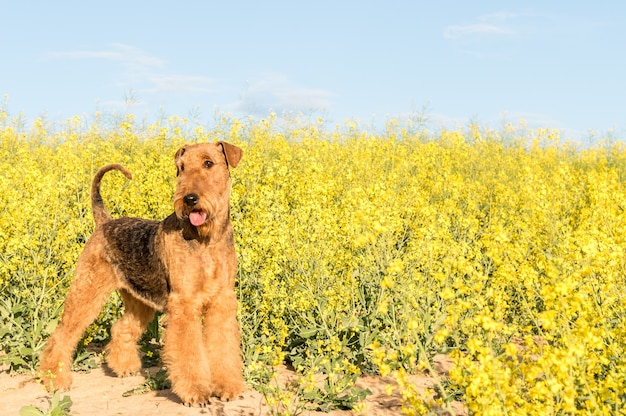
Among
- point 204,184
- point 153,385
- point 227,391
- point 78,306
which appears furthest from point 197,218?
point 78,306

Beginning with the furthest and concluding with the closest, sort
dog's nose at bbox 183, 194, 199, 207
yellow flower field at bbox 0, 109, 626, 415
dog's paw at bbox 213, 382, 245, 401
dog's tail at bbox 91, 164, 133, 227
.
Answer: dog's tail at bbox 91, 164, 133, 227
dog's paw at bbox 213, 382, 245, 401
dog's nose at bbox 183, 194, 199, 207
yellow flower field at bbox 0, 109, 626, 415

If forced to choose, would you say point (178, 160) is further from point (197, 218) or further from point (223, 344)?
point (223, 344)

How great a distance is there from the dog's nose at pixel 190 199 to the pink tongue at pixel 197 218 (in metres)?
0.08

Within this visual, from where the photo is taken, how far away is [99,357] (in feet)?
18.9

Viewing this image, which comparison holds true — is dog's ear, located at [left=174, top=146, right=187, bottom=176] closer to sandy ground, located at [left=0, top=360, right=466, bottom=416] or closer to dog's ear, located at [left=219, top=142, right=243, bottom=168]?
dog's ear, located at [left=219, top=142, right=243, bottom=168]

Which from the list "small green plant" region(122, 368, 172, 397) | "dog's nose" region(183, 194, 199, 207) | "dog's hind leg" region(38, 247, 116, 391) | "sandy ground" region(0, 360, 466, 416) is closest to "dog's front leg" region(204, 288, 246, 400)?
"sandy ground" region(0, 360, 466, 416)

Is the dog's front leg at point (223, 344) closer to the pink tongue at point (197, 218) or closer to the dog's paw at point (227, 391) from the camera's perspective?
the dog's paw at point (227, 391)

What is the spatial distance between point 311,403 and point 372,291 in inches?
47.9

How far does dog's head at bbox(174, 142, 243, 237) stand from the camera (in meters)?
4.37

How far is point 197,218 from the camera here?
14.4ft

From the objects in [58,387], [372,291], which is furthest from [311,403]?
[58,387]

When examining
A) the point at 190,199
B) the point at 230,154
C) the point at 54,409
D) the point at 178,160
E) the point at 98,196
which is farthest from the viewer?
the point at 98,196

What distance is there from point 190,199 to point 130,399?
1.61m

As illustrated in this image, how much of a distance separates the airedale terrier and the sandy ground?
119mm
